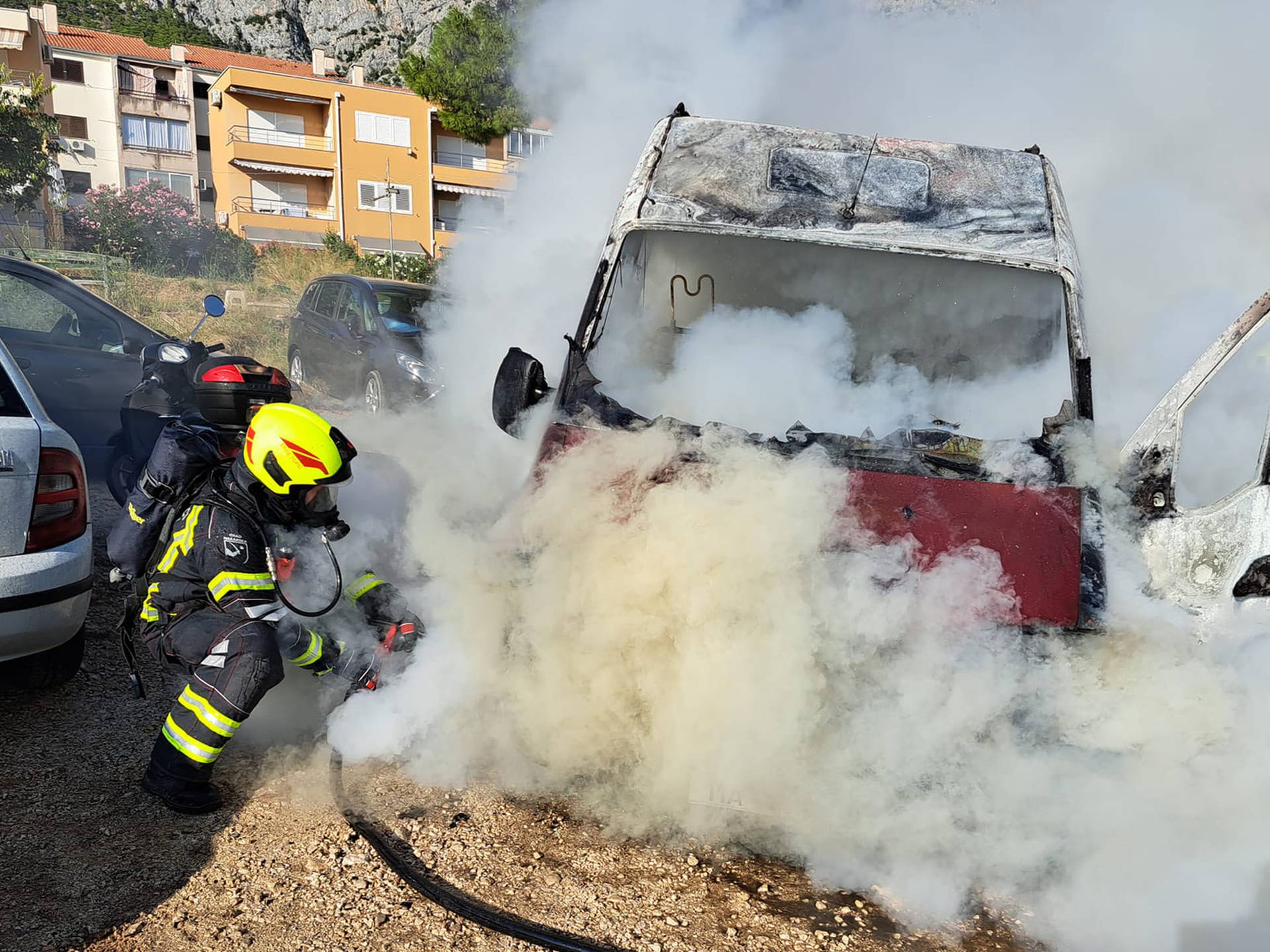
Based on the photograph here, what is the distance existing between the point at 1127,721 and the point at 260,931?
2.71 meters

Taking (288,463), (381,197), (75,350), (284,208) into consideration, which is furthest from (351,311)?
(284,208)

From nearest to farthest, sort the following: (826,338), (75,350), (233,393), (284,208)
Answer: (233,393), (826,338), (75,350), (284,208)

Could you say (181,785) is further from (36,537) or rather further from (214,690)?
(36,537)

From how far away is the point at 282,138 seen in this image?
41219mm

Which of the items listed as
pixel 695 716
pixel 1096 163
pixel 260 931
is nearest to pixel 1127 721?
pixel 695 716

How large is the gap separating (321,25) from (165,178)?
114ft

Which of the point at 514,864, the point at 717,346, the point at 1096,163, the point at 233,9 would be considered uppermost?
the point at 233,9

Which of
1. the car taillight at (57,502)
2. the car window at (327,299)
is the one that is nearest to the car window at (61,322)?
the car taillight at (57,502)

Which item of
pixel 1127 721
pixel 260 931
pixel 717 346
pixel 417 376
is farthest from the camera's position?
pixel 417 376

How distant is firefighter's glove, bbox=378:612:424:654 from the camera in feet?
11.8

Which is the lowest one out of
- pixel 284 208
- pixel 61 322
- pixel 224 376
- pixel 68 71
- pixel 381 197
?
pixel 224 376

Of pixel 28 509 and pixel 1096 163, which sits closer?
pixel 28 509

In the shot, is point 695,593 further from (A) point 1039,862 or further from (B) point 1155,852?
(B) point 1155,852

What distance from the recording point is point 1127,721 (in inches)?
118
